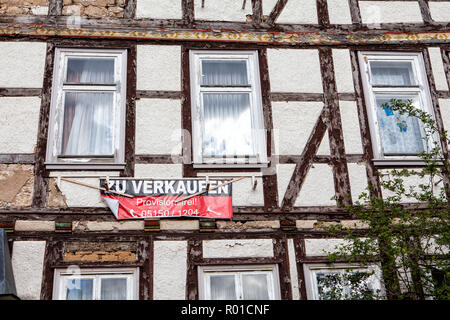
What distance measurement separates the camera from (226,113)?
812 centimetres

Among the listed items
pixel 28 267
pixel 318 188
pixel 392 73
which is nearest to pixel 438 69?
pixel 392 73

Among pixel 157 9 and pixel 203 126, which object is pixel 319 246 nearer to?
pixel 203 126

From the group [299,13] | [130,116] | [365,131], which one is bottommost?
[365,131]

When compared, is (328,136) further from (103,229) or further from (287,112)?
(103,229)

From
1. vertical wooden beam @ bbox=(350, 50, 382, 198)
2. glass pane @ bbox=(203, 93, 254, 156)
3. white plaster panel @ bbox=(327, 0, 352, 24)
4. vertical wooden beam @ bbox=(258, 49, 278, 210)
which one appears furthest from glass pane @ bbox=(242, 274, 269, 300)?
white plaster panel @ bbox=(327, 0, 352, 24)

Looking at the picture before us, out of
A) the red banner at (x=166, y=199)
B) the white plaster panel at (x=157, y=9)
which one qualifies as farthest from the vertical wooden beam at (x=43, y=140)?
the white plaster panel at (x=157, y=9)

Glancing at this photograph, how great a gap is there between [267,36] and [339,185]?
2.36 m

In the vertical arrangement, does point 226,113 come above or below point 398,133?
above

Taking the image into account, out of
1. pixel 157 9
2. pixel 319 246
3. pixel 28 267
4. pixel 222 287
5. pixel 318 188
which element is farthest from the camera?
pixel 157 9

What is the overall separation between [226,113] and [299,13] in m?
1.91

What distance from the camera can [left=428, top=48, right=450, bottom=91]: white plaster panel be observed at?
27.6 feet

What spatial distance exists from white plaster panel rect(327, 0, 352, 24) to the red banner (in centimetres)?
312

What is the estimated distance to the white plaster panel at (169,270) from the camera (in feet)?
22.8
